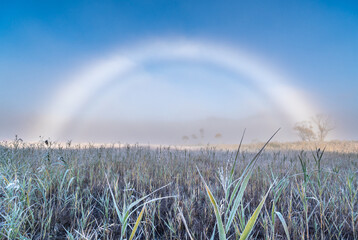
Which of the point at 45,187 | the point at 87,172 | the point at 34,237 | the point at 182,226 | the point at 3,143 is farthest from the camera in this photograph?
the point at 3,143

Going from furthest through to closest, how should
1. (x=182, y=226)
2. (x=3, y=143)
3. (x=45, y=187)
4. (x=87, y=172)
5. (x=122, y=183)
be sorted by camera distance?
1. (x=3, y=143)
2. (x=87, y=172)
3. (x=122, y=183)
4. (x=45, y=187)
5. (x=182, y=226)

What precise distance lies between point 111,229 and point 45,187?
1.24 meters

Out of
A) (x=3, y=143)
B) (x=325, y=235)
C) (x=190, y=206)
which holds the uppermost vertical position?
(x=3, y=143)

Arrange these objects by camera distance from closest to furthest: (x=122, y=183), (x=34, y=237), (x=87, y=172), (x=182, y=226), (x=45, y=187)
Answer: (x=34, y=237) < (x=182, y=226) < (x=45, y=187) < (x=122, y=183) < (x=87, y=172)

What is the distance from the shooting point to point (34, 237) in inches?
78.7

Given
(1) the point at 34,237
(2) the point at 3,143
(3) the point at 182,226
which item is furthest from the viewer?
(2) the point at 3,143

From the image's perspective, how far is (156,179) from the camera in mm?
3570

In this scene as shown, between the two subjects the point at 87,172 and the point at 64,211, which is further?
the point at 87,172

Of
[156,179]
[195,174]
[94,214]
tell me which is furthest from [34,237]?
[195,174]

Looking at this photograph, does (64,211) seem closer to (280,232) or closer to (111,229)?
(111,229)

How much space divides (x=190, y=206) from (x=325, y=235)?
4.33 feet

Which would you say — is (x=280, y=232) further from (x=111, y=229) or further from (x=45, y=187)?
(x=45, y=187)

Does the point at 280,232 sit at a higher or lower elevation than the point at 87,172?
lower

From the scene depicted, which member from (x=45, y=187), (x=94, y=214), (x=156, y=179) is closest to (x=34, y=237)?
(x=94, y=214)
